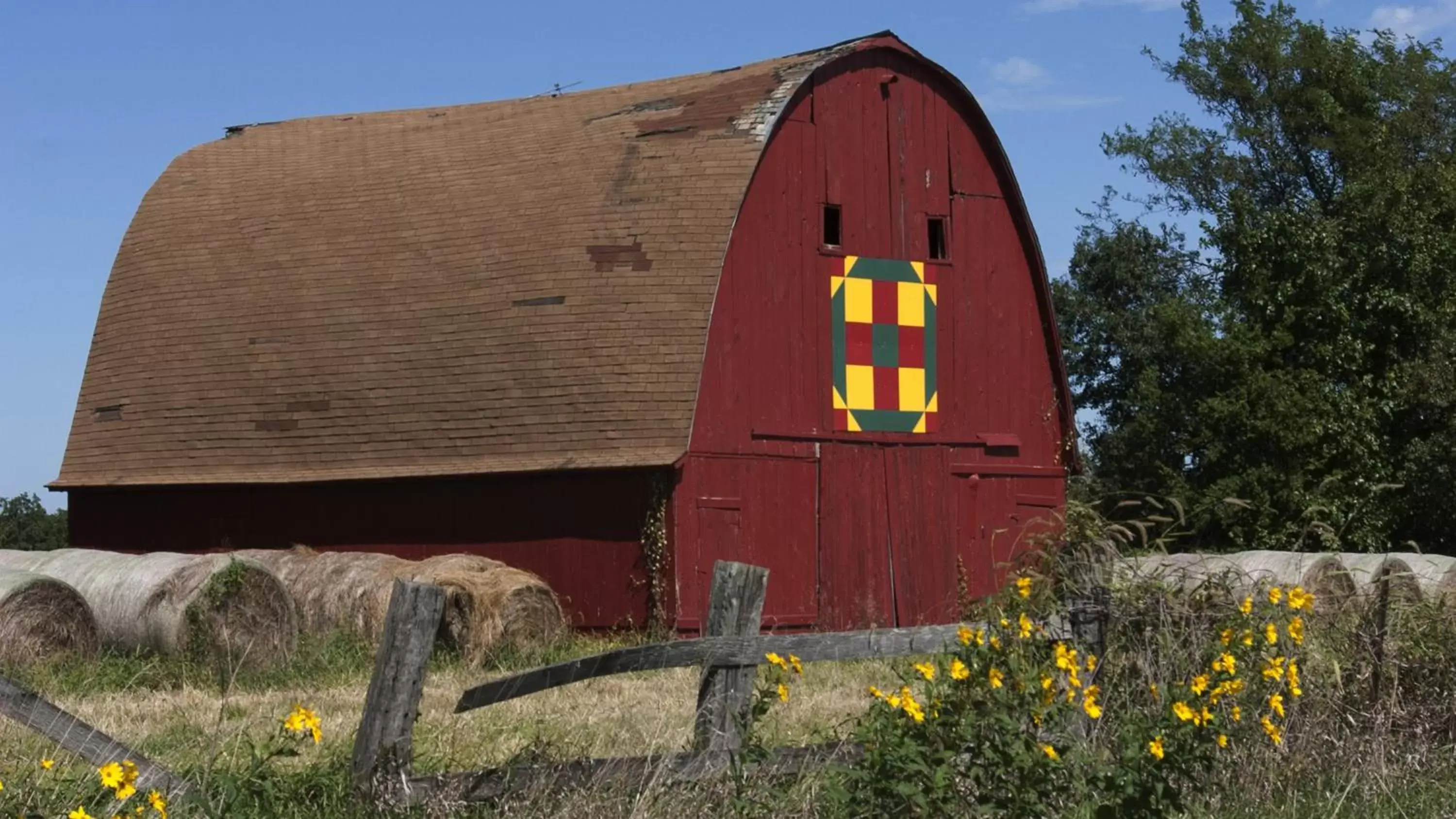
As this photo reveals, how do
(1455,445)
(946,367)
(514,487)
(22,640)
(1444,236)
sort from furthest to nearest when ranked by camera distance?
1. (1444,236)
2. (1455,445)
3. (946,367)
4. (514,487)
5. (22,640)

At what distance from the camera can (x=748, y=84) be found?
18.1 metres

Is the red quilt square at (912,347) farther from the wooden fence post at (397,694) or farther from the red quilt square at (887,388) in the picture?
the wooden fence post at (397,694)

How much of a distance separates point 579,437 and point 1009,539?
4.85 metres

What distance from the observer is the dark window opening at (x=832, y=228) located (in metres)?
17.7

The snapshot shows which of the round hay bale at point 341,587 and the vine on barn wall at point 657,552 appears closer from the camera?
the round hay bale at point 341,587

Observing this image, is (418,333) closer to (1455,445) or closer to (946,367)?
(946,367)

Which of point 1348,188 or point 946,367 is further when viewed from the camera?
point 1348,188

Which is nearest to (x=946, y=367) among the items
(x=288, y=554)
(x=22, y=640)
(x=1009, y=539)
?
(x=1009, y=539)

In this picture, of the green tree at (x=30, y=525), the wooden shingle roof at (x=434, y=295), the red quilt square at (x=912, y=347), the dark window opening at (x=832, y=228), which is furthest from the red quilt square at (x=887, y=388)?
the green tree at (x=30, y=525)

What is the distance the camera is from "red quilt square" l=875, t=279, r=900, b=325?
58.1 feet

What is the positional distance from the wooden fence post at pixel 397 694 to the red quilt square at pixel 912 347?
1223cm

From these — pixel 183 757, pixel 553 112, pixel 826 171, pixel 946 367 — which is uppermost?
pixel 553 112

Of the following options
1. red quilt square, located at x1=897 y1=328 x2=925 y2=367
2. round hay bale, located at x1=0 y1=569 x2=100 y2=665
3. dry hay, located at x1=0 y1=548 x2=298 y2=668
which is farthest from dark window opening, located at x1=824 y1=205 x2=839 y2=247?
round hay bale, located at x1=0 y1=569 x2=100 y2=665

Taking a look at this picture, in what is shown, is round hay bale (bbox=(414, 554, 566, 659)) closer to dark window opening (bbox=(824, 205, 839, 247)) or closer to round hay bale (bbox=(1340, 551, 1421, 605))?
dark window opening (bbox=(824, 205, 839, 247))
